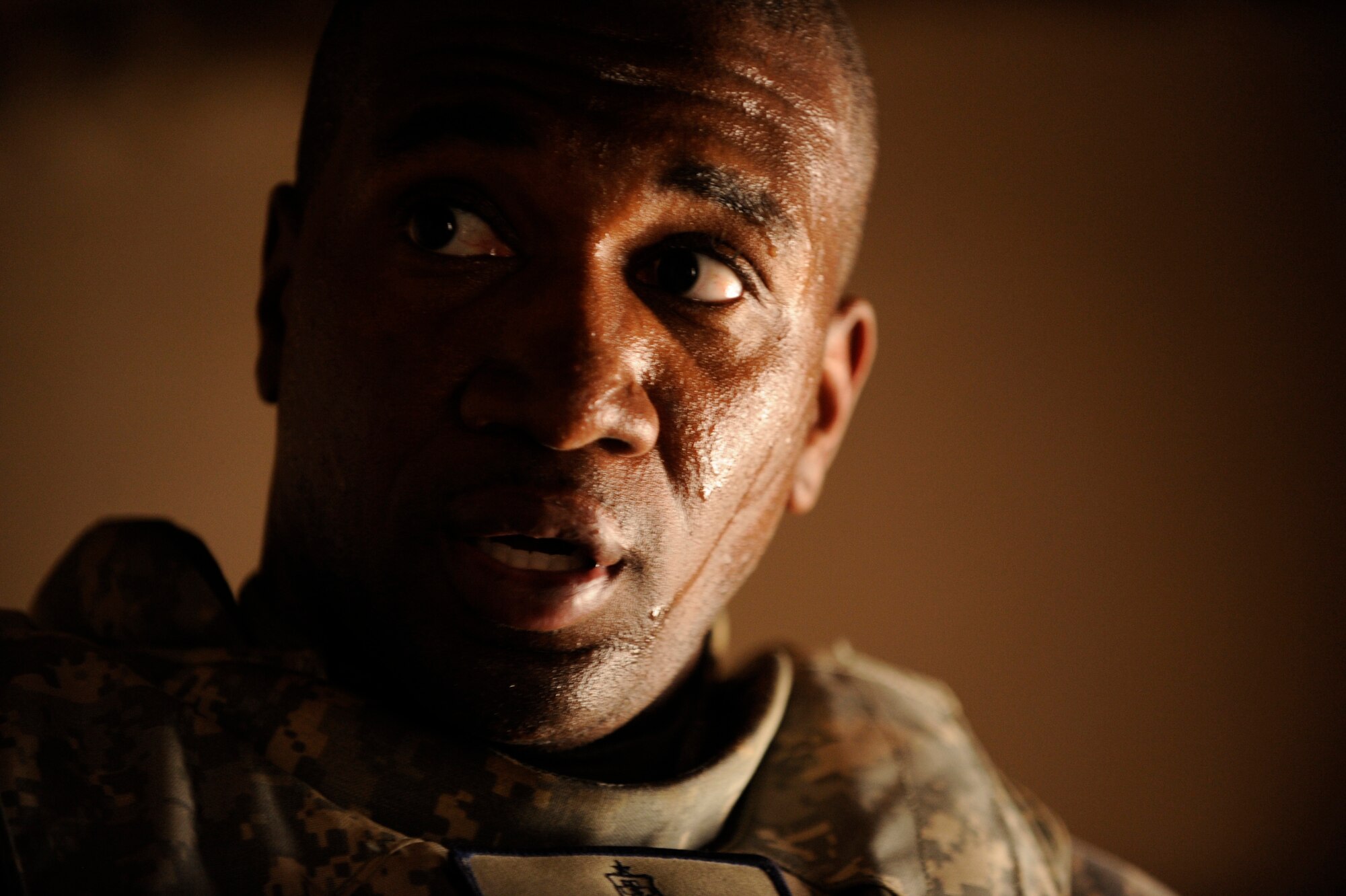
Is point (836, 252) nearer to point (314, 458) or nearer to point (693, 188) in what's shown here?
point (693, 188)

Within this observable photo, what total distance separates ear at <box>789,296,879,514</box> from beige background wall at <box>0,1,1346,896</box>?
776 mm

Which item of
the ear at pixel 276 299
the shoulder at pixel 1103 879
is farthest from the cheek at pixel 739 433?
the shoulder at pixel 1103 879

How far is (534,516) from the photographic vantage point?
640 millimetres

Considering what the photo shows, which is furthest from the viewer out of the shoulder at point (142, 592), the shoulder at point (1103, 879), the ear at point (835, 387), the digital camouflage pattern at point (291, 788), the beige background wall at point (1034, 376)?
the beige background wall at point (1034, 376)

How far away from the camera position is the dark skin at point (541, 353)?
2.16 feet

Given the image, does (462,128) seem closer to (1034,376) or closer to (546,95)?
(546,95)

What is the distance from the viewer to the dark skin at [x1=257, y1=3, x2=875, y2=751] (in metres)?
0.66

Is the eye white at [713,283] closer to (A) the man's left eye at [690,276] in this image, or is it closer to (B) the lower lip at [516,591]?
(A) the man's left eye at [690,276]

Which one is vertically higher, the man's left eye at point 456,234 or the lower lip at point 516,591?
the man's left eye at point 456,234

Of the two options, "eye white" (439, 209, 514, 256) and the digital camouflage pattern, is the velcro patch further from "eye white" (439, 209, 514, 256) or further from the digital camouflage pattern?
"eye white" (439, 209, 514, 256)

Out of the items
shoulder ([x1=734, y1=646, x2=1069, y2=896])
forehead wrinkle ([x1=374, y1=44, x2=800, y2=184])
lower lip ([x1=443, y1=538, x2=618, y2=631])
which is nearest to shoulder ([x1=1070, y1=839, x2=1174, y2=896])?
shoulder ([x1=734, y1=646, x2=1069, y2=896])

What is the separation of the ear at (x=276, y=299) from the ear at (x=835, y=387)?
38 cm

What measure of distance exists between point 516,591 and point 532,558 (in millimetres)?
23

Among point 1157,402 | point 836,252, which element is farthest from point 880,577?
point 836,252
